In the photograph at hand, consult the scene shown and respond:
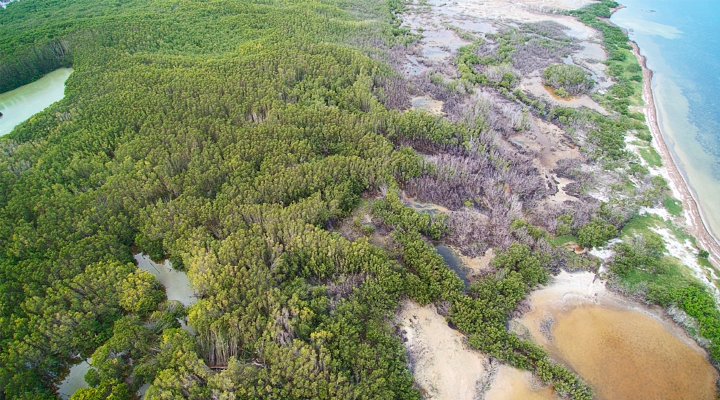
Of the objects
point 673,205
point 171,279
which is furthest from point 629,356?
point 171,279

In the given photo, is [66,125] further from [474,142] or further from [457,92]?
[457,92]

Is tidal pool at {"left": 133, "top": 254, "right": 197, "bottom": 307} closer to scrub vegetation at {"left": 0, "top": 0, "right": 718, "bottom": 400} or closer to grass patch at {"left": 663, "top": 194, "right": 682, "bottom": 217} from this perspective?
scrub vegetation at {"left": 0, "top": 0, "right": 718, "bottom": 400}

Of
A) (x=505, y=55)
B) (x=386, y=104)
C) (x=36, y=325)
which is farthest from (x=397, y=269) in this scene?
(x=505, y=55)

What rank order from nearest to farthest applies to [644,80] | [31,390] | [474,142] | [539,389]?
1. [31,390]
2. [539,389]
3. [474,142]
4. [644,80]

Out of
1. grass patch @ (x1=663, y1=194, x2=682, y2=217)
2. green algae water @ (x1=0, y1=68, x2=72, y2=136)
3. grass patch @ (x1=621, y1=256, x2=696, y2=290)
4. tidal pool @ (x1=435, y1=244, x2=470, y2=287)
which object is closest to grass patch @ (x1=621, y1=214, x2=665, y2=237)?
grass patch @ (x1=663, y1=194, x2=682, y2=217)

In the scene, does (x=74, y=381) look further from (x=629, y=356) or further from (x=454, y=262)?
(x=629, y=356)
